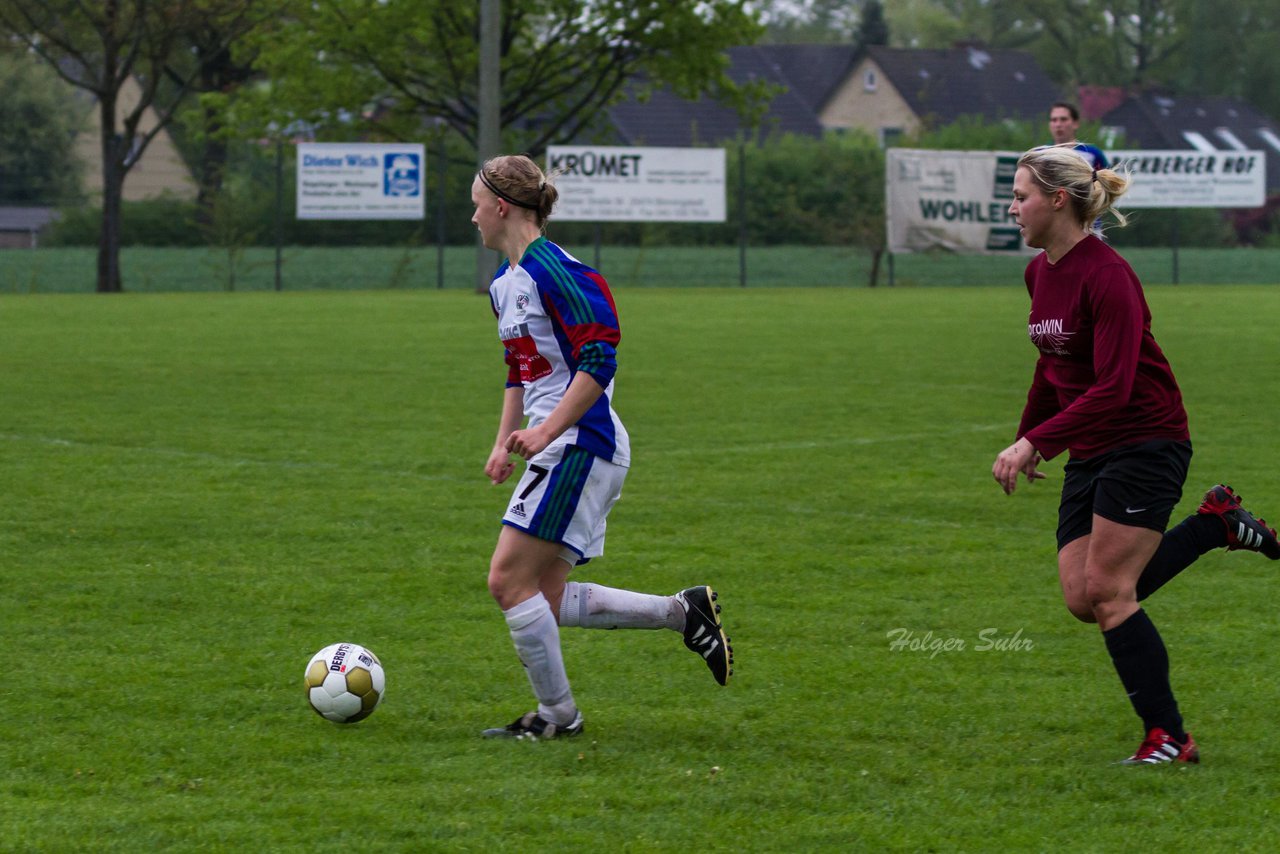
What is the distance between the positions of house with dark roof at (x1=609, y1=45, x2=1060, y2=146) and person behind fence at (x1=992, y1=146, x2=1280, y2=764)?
74374 millimetres

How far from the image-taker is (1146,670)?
4.80 metres

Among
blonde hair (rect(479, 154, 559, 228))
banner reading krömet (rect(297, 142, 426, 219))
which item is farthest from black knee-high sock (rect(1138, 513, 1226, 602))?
banner reading krömet (rect(297, 142, 426, 219))

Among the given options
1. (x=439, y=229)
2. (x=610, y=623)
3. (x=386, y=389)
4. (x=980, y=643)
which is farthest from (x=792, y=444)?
(x=439, y=229)

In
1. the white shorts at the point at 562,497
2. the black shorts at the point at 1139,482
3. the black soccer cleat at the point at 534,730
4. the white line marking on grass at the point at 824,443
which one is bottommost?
the white line marking on grass at the point at 824,443

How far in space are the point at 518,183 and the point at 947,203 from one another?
2921 centimetres

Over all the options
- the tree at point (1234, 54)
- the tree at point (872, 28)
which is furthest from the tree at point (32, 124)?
the tree at point (1234, 54)

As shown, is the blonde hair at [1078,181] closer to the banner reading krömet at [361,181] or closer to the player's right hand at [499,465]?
the player's right hand at [499,465]

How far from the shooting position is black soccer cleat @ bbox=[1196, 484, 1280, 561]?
544cm

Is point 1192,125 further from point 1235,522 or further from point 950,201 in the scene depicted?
point 1235,522

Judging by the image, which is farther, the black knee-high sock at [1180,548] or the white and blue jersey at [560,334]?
the black knee-high sock at [1180,548]

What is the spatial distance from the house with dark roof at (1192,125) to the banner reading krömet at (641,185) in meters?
48.2

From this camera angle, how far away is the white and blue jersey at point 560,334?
4938 millimetres

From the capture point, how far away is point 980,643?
6297mm

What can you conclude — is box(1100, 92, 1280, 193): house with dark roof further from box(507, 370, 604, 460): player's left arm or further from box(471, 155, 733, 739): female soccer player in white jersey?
box(507, 370, 604, 460): player's left arm
